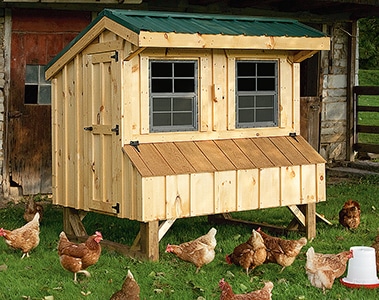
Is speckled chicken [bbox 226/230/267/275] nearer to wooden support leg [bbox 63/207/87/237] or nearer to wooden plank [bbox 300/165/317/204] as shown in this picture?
wooden plank [bbox 300/165/317/204]

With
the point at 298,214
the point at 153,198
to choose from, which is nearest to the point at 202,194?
the point at 153,198

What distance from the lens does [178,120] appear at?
992 centimetres

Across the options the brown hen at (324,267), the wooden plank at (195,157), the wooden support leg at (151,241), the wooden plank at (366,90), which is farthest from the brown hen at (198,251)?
the wooden plank at (366,90)

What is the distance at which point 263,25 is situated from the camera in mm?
10781

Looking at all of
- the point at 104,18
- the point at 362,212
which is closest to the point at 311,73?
the point at 362,212

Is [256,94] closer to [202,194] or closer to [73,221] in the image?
[202,194]

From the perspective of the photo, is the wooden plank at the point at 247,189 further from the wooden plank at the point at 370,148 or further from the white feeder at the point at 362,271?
the wooden plank at the point at 370,148

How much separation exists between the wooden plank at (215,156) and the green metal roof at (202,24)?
47.7 inches

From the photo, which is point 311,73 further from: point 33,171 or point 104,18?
point 104,18

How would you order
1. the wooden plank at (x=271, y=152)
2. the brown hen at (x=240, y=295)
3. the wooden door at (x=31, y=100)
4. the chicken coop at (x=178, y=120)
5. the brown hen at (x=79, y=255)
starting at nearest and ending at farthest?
the brown hen at (x=240, y=295)
the brown hen at (x=79, y=255)
the chicken coop at (x=178, y=120)
the wooden plank at (x=271, y=152)
the wooden door at (x=31, y=100)

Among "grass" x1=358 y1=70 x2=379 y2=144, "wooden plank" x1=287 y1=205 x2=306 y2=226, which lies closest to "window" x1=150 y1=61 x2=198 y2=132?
"wooden plank" x1=287 y1=205 x2=306 y2=226

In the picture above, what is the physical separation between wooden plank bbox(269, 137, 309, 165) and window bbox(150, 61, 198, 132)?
3.70 feet

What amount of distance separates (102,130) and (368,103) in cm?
2048

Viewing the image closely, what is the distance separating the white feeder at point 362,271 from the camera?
8148mm
